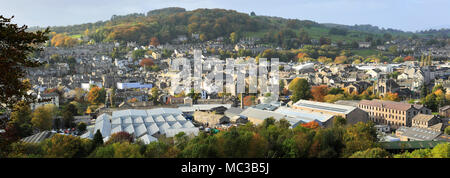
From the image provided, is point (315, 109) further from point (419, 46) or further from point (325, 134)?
point (419, 46)

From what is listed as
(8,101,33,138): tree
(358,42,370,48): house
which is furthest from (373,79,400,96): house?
(358,42,370,48): house

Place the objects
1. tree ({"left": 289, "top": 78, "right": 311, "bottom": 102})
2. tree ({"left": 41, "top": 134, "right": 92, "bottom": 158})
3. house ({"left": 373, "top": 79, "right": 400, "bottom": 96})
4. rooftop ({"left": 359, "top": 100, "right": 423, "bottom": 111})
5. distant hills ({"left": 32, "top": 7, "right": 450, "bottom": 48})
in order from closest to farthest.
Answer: tree ({"left": 41, "top": 134, "right": 92, "bottom": 158})
rooftop ({"left": 359, "top": 100, "right": 423, "bottom": 111})
tree ({"left": 289, "top": 78, "right": 311, "bottom": 102})
house ({"left": 373, "top": 79, "right": 400, "bottom": 96})
distant hills ({"left": 32, "top": 7, "right": 450, "bottom": 48})

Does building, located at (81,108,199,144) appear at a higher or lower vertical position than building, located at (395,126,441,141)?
higher

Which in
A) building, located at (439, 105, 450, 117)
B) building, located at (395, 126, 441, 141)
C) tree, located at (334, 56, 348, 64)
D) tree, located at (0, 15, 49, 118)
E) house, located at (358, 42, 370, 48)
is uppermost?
house, located at (358, 42, 370, 48)

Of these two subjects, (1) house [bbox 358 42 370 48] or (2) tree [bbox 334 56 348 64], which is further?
(1) house [bbox 358 42 370 48]

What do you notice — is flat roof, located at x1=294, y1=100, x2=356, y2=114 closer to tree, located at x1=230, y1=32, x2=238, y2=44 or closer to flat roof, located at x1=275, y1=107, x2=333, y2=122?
flat roof, located at x1=275, y1=107, x2=333, y2=122
